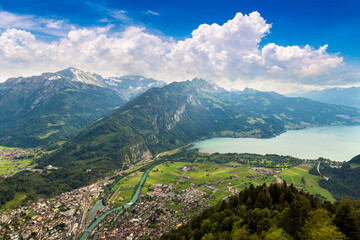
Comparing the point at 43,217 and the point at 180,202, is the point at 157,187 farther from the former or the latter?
the point at 43,217

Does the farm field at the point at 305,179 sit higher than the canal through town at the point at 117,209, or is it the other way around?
the farm field at the point at 305,179

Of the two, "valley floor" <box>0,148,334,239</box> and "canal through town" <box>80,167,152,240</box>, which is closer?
"valley floor" <box>0,148,334,239</box>

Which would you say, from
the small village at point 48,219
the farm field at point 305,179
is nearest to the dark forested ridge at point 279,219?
the small village at point 48,219

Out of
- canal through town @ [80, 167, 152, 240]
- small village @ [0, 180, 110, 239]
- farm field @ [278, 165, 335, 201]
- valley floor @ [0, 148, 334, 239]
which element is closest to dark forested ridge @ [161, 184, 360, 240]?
valley floor @ [0, 148, 334, 239]

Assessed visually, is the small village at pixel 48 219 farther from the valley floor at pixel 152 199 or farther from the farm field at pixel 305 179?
the farm field at pixel 305 179

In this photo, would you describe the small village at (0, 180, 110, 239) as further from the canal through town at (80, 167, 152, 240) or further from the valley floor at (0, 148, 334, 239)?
the canal through town at (80, 167, 152, 240)

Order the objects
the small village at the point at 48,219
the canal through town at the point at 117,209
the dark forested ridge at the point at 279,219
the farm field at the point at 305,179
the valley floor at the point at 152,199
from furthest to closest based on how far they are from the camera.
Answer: the farm field at the point at 305,179
the canal through town at the point at 117,209
the valley floor at the point at 152,199
the small village at the point at 48,219
the dark forested ridge at the point at 279,219

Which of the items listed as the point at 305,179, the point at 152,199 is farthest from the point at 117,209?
the point at 305,179
